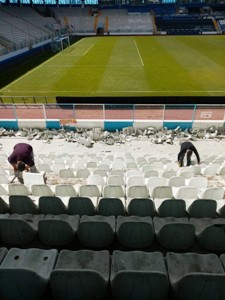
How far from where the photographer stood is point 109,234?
3.81 metres

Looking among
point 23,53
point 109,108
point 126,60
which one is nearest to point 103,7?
point 23,53

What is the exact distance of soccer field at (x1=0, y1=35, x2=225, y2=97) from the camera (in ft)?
65.3

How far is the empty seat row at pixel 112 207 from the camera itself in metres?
4.55

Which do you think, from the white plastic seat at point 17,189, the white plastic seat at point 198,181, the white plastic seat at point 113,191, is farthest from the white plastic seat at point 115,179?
the white plastic seat at point 17,189

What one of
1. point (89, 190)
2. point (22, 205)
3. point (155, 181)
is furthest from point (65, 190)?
point (155, 181)

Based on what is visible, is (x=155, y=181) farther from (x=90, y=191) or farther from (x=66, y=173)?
(x=66, y=173)

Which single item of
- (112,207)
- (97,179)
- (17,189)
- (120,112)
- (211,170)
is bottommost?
(120,112)

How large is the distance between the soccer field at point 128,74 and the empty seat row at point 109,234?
16.0 m

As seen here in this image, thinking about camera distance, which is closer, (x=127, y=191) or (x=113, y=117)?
(x=127, y=191)

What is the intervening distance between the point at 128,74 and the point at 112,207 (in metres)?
21.4

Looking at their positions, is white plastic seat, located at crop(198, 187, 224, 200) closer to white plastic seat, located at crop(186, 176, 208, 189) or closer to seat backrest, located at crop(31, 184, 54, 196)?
white plastic seat, located at crop(186, 176, 208, 189)

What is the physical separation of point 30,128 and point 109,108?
14.6ft

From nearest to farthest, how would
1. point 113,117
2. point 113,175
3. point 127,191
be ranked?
point 127,191
point 113,175
point 113,117

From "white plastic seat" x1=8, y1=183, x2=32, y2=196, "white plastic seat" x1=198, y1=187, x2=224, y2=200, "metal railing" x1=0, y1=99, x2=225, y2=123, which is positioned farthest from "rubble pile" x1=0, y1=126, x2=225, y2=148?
"white plastic seat" x1=198, y1=187, x2=224, y2=200
